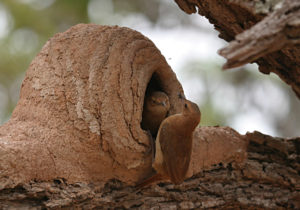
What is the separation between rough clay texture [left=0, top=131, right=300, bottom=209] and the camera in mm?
3828

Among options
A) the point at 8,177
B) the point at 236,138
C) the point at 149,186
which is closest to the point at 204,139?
the point at 236,138

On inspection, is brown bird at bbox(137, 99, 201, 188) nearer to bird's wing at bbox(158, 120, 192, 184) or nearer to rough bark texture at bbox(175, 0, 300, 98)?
bird's wing at bbox(158, 120, 192, 184)

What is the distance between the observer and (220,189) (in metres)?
4.57

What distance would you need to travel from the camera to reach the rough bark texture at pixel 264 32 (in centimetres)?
261

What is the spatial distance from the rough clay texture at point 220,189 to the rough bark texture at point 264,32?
1064mm

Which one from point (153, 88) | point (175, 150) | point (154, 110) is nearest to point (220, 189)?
point (175, 150)

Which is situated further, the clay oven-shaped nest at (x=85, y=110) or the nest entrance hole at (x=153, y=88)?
the nest entrance hole at (x=153, y=88)

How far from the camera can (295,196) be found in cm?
474

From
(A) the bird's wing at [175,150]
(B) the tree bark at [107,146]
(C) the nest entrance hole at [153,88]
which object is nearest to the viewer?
(B) the tree bark at [107,146]

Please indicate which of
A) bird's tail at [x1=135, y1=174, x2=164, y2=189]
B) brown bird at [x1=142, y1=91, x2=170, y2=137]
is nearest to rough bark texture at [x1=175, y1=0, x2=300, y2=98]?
brown bird at [x1=142, y1=91, x2=170, y2=137]

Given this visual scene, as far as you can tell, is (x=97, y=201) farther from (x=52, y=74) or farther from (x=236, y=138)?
(x=236, y=138)

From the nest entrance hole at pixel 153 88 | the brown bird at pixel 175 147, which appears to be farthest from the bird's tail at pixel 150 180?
the nest entrance hole at pixel 153 88

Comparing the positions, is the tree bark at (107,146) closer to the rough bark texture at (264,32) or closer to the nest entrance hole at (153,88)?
the nest entrance hole at (153,88)

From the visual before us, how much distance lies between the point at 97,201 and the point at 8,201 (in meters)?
0.79
